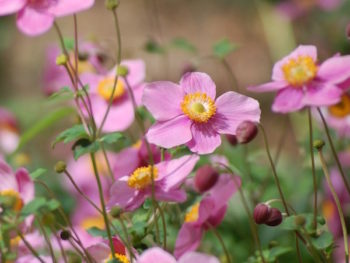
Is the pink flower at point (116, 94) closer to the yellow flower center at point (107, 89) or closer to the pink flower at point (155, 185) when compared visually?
the yellow flower center at point (107, 89)

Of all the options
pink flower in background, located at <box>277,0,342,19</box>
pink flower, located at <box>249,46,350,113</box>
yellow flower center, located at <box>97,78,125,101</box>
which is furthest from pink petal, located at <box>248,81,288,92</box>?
pink flower in background, located at <box>277,0,342,19</box>

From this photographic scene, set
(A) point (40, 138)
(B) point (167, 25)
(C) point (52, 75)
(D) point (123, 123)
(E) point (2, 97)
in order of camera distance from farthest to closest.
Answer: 1. (B) point (167, 25)
2. (E) point (2, 97)
3. (A) point (40, 138)
4. (C) point (52, 75)
5. (D) point (123, 123)

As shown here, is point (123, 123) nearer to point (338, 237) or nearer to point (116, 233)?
point (116, 233)

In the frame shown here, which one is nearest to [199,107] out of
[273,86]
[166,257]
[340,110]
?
[273,86]

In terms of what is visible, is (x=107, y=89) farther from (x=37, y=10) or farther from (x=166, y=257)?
(x=166, y=257)

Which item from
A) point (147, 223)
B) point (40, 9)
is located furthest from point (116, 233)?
point (40, 9)

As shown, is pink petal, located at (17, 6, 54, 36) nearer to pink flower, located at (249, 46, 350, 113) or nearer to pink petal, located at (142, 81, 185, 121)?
pink petal, located at (142, 81, 185, 121)
